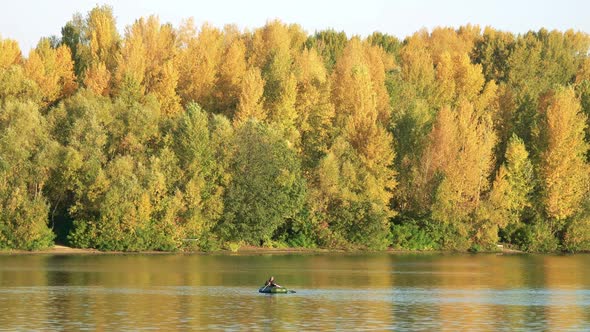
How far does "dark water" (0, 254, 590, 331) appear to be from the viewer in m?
48.9

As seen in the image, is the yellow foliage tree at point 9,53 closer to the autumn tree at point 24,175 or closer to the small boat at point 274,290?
the autumn tree at point 24,175

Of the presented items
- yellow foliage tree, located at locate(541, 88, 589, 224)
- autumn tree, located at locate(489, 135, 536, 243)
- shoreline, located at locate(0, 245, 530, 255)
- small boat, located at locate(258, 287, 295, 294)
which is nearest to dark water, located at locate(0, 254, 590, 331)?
small boat, located at locate(258, 287, 295, 294)

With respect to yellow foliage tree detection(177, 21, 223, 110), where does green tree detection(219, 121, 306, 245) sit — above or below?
below

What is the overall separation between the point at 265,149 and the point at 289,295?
154 ft

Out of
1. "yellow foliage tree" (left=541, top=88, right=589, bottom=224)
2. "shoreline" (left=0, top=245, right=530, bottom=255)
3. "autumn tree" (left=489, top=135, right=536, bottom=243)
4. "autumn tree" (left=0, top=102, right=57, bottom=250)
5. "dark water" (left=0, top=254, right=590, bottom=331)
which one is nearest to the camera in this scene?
"dark water" (left=0, top=254, right=590, bottom=331)

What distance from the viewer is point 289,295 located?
62.5 m

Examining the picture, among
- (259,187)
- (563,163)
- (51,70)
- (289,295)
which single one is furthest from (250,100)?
(289,295)

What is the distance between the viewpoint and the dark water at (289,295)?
1927 inches

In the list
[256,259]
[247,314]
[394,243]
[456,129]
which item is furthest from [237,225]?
[247,314]

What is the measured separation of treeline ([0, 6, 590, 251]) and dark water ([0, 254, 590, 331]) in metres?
7.89

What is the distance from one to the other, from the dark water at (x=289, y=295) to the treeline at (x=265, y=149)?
7.89 m

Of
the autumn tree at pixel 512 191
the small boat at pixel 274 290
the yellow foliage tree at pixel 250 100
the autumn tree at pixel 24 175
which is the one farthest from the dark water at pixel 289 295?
the yellow foliage tree at pixel 250 100

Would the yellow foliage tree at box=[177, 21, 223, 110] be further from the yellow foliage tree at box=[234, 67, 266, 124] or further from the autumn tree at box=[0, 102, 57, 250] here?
the autumn tree at box=[0, 102, 57, 250]

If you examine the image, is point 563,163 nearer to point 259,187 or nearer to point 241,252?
point 259,187
